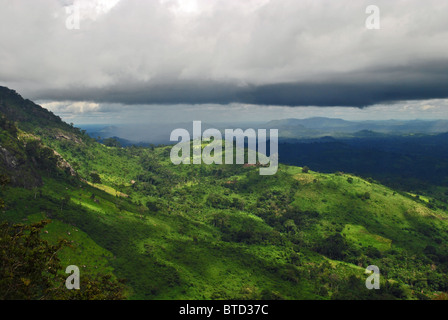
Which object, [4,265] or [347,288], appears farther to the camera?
[347,288]

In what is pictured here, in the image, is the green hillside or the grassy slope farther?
the green hillside

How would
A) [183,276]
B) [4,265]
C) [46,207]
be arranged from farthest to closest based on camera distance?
1. [46,207]
2. [183,276]
3. [4,265]

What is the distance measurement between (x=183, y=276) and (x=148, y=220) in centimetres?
6760

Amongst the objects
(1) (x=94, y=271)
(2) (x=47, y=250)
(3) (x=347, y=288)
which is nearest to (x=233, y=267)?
(3) (x=347, y=288)

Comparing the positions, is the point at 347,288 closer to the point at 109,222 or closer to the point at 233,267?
the point at 233,267

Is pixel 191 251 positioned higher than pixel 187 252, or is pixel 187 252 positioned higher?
pixel 187 252

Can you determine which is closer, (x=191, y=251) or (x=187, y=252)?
(x=187, y=252)

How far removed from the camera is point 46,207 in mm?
136875

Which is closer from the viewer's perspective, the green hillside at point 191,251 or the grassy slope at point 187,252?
the grassy slope at point 187,252

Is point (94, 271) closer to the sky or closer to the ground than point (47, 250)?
closer to the ground
